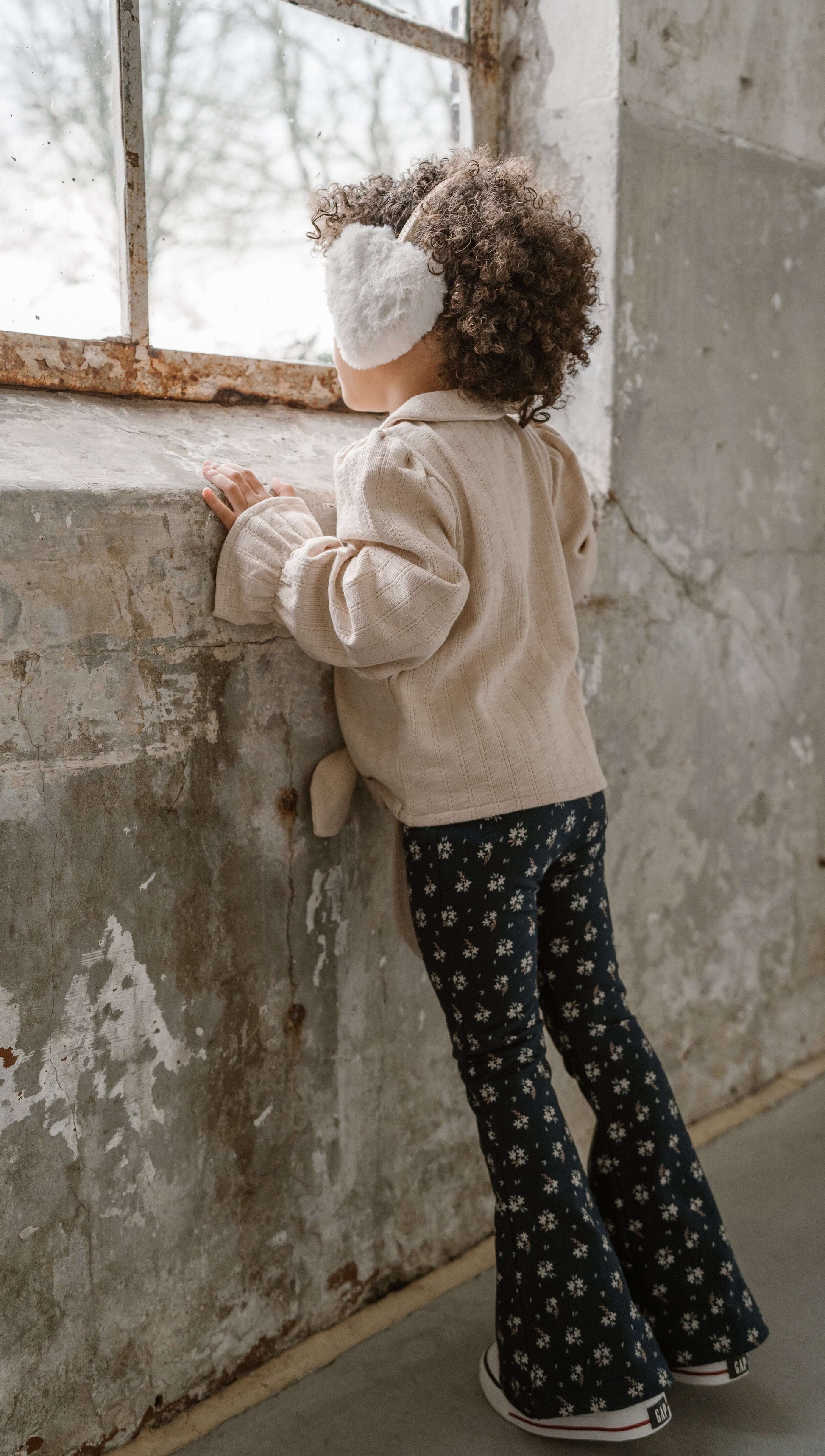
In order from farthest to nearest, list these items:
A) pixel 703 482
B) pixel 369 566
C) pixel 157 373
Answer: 1. pixel 703 482
2. pixel 157 373
3. pixel 369 566

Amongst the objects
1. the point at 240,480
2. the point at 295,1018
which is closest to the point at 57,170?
the point at 240,480

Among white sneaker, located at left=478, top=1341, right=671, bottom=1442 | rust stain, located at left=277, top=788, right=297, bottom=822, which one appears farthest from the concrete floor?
rust stain, located at left=277, top=788, right=297, bottom=822

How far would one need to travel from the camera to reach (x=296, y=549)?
1306 mm

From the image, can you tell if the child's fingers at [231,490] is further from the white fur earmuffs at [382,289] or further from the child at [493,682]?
the white fur earmuffs at [382,289]

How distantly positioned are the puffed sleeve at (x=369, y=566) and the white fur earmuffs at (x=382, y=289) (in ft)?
0.37

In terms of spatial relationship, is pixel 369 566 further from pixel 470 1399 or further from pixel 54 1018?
pixel 470 1399

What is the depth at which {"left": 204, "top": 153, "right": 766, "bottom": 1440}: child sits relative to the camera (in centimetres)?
131

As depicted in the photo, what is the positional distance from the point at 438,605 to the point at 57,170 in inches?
30.0

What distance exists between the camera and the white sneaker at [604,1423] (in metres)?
1.38

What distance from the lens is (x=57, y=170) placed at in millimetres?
1465

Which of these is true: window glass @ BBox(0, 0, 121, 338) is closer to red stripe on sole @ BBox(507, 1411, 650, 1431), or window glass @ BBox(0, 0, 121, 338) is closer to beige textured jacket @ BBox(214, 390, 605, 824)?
beige textured jacket @ BBox(214, 390, 605, 824)

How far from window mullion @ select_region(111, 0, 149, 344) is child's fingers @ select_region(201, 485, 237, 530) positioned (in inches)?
13.1

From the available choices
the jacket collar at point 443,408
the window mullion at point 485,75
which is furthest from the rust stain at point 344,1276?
the window mullion at point 485,75

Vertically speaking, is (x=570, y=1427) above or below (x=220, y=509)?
below
